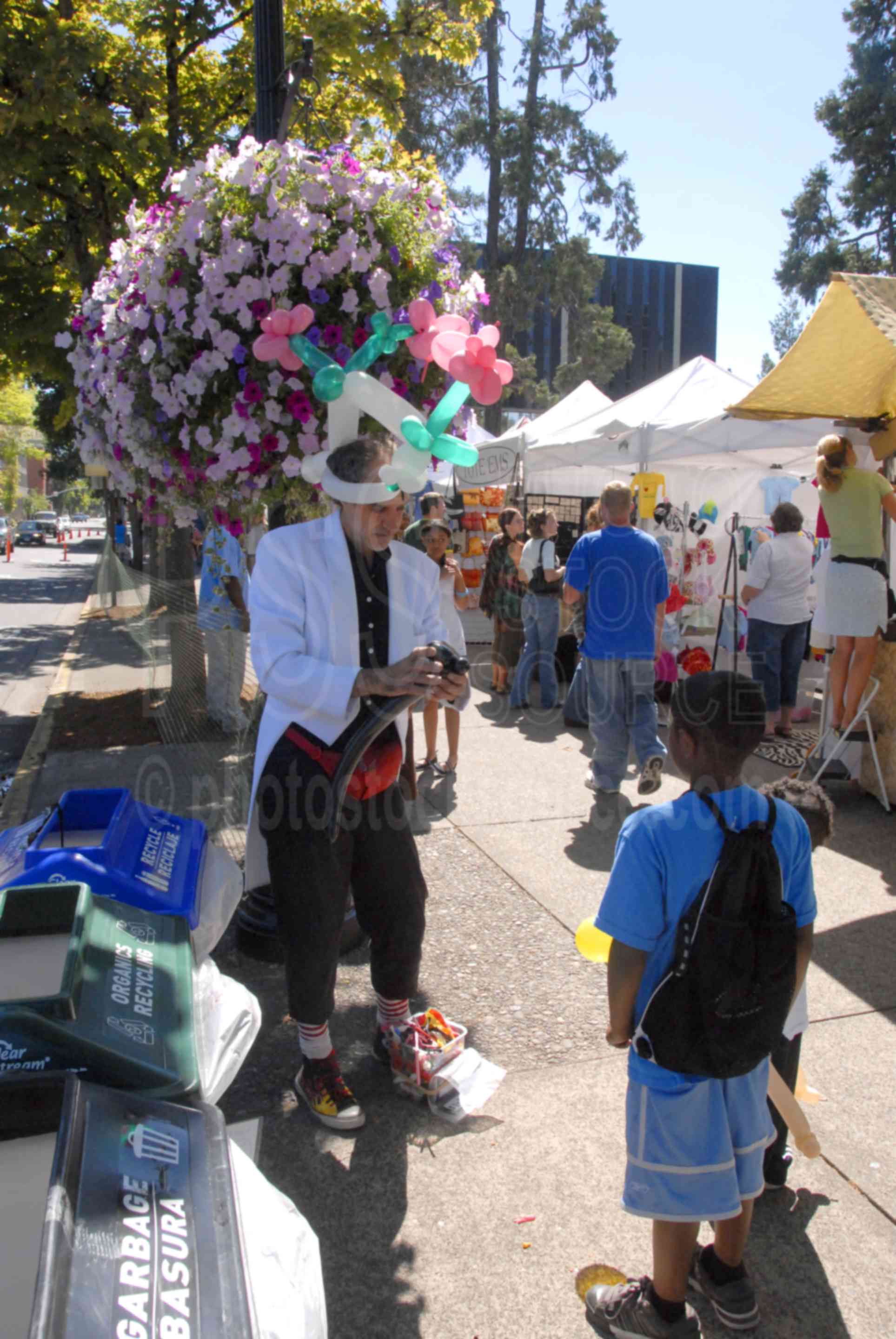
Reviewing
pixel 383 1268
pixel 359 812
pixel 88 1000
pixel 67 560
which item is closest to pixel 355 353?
pixel 359 812

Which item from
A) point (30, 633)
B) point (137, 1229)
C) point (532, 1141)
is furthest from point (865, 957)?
point (30, 633)

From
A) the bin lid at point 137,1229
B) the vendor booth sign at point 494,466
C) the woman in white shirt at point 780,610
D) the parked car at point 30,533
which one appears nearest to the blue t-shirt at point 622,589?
the woman in white shirt at point 780,610

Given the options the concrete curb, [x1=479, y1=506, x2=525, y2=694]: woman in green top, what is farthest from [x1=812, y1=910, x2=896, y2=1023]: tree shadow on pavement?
[x1=479, y1=506, x2=525, y2=694]: woman in green top

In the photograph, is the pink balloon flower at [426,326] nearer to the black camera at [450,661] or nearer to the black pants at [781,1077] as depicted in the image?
the black camera at [450,661]

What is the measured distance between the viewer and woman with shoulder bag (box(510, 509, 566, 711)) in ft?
27.5

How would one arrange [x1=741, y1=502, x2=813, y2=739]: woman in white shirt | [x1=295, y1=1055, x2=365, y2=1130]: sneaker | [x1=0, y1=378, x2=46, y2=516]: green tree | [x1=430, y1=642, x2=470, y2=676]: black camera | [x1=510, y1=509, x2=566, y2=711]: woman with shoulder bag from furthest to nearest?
1. [x1=0, y1=378, x2=46, y2=516]: green tree
2. [x1=510, y1=509, x2=566, y2=711]: woman with shoulder bag
3. [x1=741, y1=502, x2=813, y2=739]: woman in white shirt
4. [x1=295, y1=1055, x2=365, y2=1130]: sneaker
5. [x1=430, y1=642, x2=470, y2=676]: black camera

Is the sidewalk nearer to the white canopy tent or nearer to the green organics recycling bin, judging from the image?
the green organics recycling bin

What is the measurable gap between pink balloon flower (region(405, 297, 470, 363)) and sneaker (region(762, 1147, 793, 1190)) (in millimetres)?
2377

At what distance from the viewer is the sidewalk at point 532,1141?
2.23 metres

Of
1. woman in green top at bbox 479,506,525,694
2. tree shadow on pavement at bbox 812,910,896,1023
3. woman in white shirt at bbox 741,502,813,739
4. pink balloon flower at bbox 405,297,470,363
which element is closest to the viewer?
pink balloon flower at bbox 405,297,470,363

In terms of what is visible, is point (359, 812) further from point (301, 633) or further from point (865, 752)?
point (865, 752)

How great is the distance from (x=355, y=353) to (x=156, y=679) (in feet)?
19.2

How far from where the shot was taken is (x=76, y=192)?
25.4 ft

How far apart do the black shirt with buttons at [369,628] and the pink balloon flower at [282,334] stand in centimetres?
71
